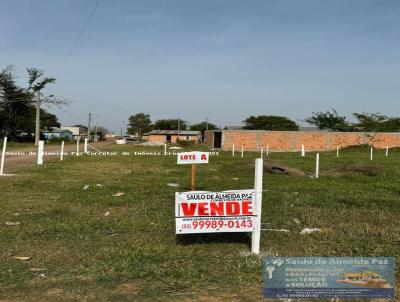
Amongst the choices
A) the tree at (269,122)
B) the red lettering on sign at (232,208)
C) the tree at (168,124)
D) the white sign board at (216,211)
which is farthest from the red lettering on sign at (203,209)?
the tree at (168,124)

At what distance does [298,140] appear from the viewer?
55.9 meters

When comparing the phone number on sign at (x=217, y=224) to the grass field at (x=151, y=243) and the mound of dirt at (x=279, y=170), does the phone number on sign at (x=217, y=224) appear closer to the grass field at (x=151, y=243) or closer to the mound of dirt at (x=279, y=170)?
the grass field at (x=151, y=243)

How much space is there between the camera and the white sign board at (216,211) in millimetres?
6082

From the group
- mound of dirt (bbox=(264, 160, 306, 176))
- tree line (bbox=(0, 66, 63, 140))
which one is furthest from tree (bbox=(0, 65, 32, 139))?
mound of dirt (bbox=(264, 160, 306, 176))

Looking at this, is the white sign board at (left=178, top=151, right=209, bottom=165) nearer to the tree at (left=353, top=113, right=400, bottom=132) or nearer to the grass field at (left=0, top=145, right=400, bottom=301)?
the grass field at (left=0, top=145, right=400, bottom=301)

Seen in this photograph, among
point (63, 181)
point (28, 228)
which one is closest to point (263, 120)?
point (63, 181)

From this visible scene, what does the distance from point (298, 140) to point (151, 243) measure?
167 feet

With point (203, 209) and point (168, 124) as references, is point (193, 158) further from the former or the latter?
point (168, 124)

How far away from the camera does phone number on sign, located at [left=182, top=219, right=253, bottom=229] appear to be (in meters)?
6.14

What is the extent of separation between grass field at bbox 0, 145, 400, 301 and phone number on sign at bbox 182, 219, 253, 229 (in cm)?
31

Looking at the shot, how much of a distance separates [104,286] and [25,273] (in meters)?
1.07

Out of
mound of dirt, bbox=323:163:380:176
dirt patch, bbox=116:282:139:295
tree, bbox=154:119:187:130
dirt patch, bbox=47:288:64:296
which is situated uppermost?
tree, bbox=154:119:187:130

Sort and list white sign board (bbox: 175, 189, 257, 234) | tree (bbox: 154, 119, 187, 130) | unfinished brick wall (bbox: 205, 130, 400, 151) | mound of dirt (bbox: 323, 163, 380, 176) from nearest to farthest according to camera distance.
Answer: white sign board (bbox: 175, 189, 257, 234)
mound of dirt (bbox: 323, 163, 380, 176)
unfinished brick wall (bbox: 205, 130, 400, 151)
tree (bbox: 154, 119, 187, 130)

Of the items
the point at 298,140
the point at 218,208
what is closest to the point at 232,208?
the point at 218,208
